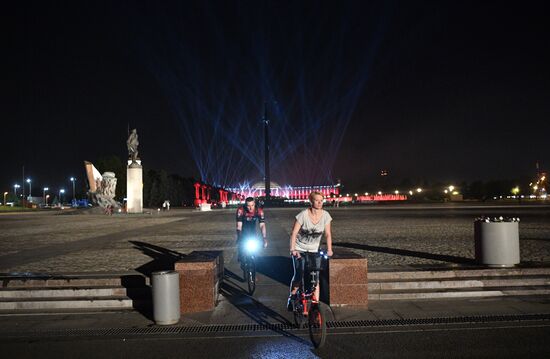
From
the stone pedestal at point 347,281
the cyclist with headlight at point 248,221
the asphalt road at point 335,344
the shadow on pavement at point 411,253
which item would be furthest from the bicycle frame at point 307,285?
the shadow on pavement at point 411,253

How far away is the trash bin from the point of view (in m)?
10.6

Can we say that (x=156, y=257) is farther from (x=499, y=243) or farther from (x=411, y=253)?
(x=499, y=243)

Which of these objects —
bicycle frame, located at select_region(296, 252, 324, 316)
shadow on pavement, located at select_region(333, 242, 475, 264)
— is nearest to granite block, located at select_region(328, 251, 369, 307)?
bicycle frame, located at select_region(296, 252, 324, 316)

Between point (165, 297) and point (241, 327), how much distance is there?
1301 millimetres

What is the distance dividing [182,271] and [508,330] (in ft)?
17.0

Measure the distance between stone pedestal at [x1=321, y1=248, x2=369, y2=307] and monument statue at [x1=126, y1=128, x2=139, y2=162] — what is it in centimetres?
4850

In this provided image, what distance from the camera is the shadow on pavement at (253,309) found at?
302 inches

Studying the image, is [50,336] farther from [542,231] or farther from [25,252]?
[542,231]

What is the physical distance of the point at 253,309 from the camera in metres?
8.63

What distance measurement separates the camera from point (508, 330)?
709 cm

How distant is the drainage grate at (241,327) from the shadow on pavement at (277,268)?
301cm

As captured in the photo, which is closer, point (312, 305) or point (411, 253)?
point (312, 305)

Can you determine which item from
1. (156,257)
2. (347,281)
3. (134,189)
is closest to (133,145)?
(134,189)

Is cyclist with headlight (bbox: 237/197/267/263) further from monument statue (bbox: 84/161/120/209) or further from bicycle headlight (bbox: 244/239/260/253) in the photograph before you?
monument statue (bbox: 84/161/120/209)
